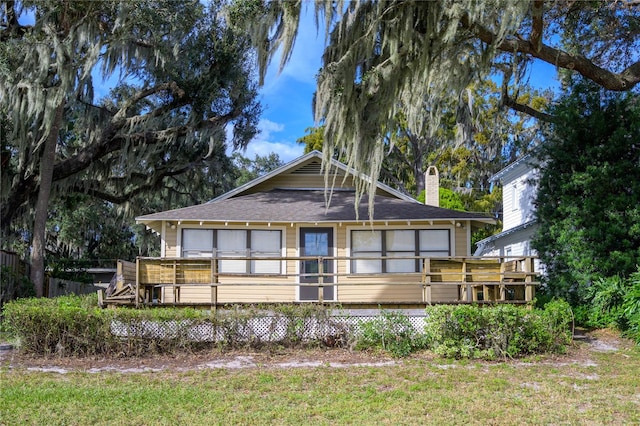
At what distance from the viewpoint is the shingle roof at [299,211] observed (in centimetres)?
1346

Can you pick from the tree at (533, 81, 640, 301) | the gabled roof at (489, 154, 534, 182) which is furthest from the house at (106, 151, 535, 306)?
the gabled roof at (489, 154, 534, 182)

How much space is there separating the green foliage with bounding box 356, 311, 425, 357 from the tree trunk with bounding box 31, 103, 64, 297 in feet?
31.0

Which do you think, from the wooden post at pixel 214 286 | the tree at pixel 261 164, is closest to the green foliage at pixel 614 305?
the wooden post at pixel 214 286

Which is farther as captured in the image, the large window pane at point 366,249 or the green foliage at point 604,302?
the large window pane at point 366,249

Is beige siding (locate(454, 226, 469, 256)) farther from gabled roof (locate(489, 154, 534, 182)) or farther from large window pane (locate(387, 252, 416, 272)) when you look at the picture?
gabled roof (locate(489, 154, 534, 182))

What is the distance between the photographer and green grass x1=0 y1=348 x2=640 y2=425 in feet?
20.2

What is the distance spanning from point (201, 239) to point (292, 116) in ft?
37.7

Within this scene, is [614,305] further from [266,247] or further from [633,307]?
[266,247]

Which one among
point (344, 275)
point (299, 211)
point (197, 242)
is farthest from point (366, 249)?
point (197, 242)

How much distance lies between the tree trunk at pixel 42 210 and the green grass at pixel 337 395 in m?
7.43

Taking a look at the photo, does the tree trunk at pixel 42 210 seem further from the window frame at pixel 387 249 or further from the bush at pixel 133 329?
the window frame at pixel 387 249

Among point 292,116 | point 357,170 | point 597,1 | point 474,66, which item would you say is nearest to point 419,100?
point 474,66

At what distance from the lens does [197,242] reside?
45.8ft

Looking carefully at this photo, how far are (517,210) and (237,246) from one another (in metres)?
12.1
